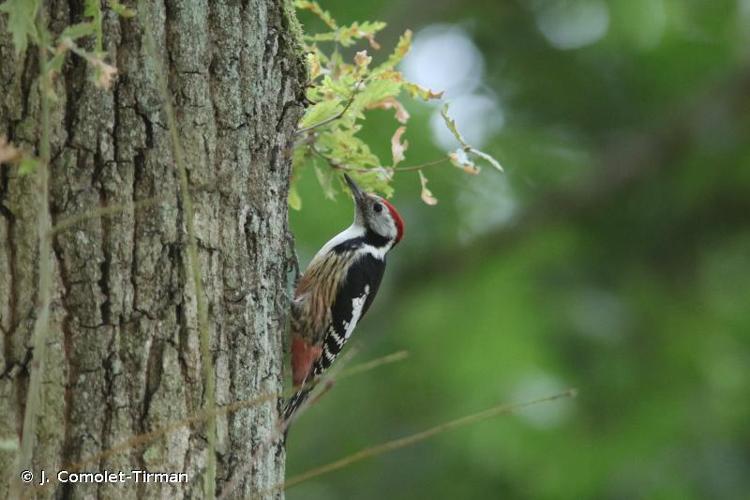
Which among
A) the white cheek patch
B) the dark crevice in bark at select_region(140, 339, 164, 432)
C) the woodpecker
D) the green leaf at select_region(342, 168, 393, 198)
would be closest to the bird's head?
the woodpecker

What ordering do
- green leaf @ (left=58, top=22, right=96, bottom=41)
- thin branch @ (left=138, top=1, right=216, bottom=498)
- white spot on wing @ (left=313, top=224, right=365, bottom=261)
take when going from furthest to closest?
1. white spot on wing @ (left=313, top=224, right=365, bottom=261)
2. green leaf @ (left=58, top=22, right=96, bottom=41)
3. thin branch @ (left=138, top=1, right=216, bottom=498)

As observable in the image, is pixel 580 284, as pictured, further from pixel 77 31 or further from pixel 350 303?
pixel 77 31

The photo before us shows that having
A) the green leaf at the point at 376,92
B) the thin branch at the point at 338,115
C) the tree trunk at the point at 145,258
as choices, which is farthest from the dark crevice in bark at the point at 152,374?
the green leaf at the point at 376,92

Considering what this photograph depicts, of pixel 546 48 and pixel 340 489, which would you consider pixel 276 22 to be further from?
pixel 340 489

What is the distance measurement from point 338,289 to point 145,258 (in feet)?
8.61

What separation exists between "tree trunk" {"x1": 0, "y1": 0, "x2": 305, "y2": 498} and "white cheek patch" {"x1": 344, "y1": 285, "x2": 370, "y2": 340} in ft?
7.13

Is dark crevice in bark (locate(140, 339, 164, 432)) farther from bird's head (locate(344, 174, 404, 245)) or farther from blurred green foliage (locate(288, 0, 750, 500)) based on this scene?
blurred green foliage (locate(288, 0, 750, 500))

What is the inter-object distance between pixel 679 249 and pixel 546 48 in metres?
2.35

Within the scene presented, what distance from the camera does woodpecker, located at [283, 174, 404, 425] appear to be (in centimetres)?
505

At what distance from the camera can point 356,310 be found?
569cm

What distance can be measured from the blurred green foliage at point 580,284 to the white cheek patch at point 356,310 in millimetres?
4185

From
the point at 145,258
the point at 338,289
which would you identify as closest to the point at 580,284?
the point at 338,289

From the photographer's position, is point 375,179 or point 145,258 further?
point 375,179

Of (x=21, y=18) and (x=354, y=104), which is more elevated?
(x=21, y=18)
